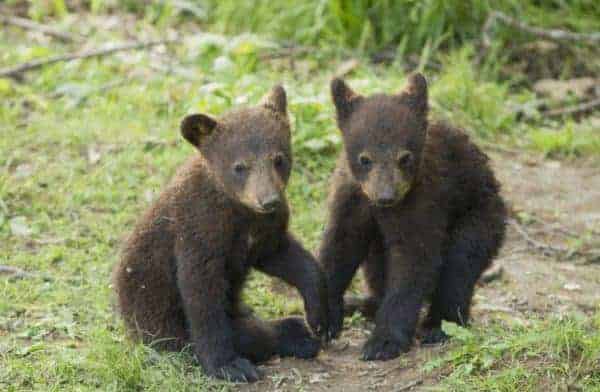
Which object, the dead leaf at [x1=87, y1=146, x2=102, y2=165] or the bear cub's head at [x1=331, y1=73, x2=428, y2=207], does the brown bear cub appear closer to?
the bear cub's head at [x1=331, y1=73, x2=428, y2=207]

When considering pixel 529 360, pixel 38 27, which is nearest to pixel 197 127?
pixel 529 360

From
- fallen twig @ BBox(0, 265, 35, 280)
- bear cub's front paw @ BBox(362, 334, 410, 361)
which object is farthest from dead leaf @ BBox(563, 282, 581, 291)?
fallen twig @ BBox(0, 265, 35, 280)

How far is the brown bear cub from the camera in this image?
5875mm

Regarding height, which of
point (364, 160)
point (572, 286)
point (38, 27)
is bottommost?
point (572, 286)

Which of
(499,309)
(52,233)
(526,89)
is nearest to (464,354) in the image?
(499,309)

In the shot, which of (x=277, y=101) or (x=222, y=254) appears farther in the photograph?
(x=277, y=101)

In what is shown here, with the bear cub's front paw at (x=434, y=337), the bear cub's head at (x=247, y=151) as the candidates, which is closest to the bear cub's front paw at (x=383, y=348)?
the bear cub's front paw at (x=434, y=337)

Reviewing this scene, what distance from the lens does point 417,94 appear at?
650cm

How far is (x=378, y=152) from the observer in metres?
6.25

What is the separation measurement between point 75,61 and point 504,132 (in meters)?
4.27

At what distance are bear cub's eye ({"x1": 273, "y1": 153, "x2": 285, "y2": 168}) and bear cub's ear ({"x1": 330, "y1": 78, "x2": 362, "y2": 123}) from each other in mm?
685

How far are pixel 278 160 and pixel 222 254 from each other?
0.62 m

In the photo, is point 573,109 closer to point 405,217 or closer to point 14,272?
point 405,217

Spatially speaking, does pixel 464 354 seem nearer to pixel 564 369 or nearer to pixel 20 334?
pixel 564 369
